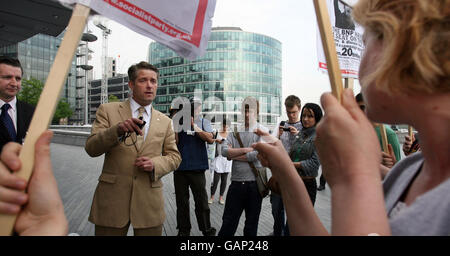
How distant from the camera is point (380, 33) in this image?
2.43 ft

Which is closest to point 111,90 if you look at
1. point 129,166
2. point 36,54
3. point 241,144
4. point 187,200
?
point 36,54

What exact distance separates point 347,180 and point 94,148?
7.54 feet

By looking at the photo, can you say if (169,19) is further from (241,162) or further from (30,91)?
(30,91)

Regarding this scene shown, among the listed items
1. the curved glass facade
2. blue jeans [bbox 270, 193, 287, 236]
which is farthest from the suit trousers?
the curved glass facade

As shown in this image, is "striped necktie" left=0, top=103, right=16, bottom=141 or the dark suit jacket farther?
the dark suit jacket

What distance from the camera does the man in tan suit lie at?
241 centimetres

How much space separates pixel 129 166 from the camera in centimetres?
251

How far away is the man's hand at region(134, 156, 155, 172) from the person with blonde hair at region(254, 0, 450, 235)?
1.92 metres

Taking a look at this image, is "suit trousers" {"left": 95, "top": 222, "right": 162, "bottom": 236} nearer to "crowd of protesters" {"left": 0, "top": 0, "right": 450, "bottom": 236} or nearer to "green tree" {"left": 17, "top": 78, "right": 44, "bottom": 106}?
"crowd of protesters" {"left": 0, "top": 0, "right": 450, "bottom": 236}

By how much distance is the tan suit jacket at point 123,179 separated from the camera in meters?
2.41

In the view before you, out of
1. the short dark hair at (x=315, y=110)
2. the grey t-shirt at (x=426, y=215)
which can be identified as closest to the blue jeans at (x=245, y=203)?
the short dark hair at (x=315, y=110)

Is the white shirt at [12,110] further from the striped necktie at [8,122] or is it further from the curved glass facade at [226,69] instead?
the curved glass facade at [226,69]
